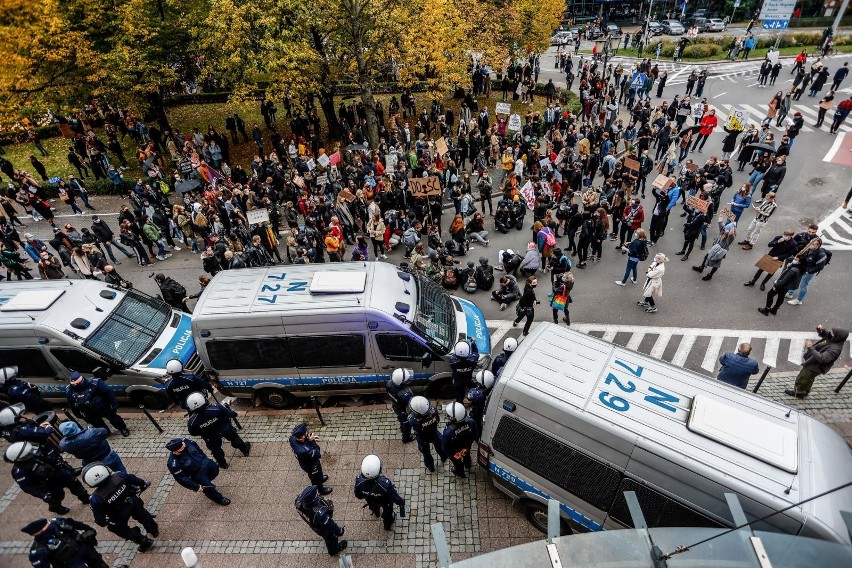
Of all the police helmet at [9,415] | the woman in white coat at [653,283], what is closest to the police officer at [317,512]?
the police helmet at [9,415]

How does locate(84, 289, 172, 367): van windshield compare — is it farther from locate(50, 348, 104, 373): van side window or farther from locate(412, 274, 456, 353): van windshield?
locate(412, 274, 456, 353): van windshield

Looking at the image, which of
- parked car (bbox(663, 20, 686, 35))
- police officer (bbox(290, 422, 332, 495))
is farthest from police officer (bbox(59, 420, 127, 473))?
parked car (bbox(663, 20, 686, 35))

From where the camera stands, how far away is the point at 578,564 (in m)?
4.41

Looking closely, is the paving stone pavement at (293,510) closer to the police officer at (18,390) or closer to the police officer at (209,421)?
the police officer at (209,421)

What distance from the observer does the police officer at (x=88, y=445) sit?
316 inches

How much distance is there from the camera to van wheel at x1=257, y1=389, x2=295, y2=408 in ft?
34.9

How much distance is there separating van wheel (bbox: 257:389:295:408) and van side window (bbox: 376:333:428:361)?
2.63 metres

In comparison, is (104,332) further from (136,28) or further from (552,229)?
(136,28)

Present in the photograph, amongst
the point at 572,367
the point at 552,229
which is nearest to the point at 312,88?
the point at 552,229

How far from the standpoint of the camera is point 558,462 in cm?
673

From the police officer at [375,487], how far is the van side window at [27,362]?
27.2ft

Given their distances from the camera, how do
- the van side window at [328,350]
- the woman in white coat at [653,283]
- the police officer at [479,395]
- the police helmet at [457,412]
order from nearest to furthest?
the police helmet at [457,412], the police officer at [479,395], the van side window at [328,350], the woman in white coat at [653,283]

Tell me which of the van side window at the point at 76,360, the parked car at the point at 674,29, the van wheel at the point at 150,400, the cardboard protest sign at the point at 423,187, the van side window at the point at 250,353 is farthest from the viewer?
the parked car at the point at 674,29

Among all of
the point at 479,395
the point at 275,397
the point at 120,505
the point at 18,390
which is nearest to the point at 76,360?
the point at 18,390
